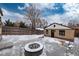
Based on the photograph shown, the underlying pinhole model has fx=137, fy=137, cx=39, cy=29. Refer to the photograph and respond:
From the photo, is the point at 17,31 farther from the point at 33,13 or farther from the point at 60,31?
the point at 60,31

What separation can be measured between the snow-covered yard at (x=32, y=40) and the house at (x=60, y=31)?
6 cm

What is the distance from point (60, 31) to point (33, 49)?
14.0 inches

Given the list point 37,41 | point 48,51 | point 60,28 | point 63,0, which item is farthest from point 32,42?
point 63,0

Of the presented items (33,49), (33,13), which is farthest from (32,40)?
(33,13)

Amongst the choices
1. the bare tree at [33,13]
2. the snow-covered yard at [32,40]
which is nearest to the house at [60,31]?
the snow-covered yard at [32,40]

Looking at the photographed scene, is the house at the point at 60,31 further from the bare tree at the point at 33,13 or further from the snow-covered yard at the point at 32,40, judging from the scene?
the bare tree at the point at 33,13

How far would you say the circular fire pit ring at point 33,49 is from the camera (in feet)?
4.85

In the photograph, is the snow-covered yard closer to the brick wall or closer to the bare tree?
the brick wall

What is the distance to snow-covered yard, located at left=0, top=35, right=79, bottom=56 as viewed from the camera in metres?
1.49

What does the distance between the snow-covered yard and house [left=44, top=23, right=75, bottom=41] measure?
6 centimetres

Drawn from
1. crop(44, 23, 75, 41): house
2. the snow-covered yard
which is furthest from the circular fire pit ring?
crop(44, 23, 75, 41): house

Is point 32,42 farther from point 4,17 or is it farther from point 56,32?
point 4,17

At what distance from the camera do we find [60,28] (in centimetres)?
150

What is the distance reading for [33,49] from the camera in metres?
1.48
